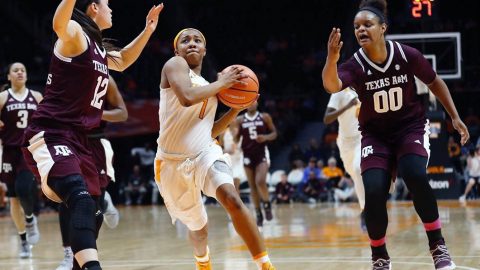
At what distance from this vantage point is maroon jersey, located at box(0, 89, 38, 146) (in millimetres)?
10094

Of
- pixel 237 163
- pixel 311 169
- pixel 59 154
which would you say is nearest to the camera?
pixel 59 154

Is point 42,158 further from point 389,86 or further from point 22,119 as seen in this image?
point 22,119

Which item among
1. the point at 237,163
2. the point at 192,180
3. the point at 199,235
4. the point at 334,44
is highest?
the point at 334,44

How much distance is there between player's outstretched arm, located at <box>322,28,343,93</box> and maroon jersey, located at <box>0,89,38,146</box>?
5.04m

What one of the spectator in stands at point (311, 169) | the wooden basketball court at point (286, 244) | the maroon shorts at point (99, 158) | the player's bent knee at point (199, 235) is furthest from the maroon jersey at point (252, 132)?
the player's bent knee at point (199, 235)

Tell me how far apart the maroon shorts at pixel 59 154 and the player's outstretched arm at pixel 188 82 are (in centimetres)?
79

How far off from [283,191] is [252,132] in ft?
23.4

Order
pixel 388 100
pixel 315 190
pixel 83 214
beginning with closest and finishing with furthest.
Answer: pixel 83 214 < pixel 388 100 < pixel 315 190

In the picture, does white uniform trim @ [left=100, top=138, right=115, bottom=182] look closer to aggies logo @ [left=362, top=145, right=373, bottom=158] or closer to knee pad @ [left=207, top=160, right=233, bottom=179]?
knee pad @ [left=207, top=160, right=233, bottom=179]

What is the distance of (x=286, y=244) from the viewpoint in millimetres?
9906

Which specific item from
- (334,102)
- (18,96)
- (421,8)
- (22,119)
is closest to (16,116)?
(22,119)

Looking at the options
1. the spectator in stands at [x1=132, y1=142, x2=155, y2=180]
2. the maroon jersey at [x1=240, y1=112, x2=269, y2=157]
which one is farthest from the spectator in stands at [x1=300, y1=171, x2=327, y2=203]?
the maroon jersey at [x1=240, y1=112, x2=269, y2=157]

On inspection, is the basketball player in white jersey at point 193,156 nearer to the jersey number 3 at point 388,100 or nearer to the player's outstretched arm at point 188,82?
the player's outstretched arm at point 188,82

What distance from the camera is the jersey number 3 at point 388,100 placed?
633cm
